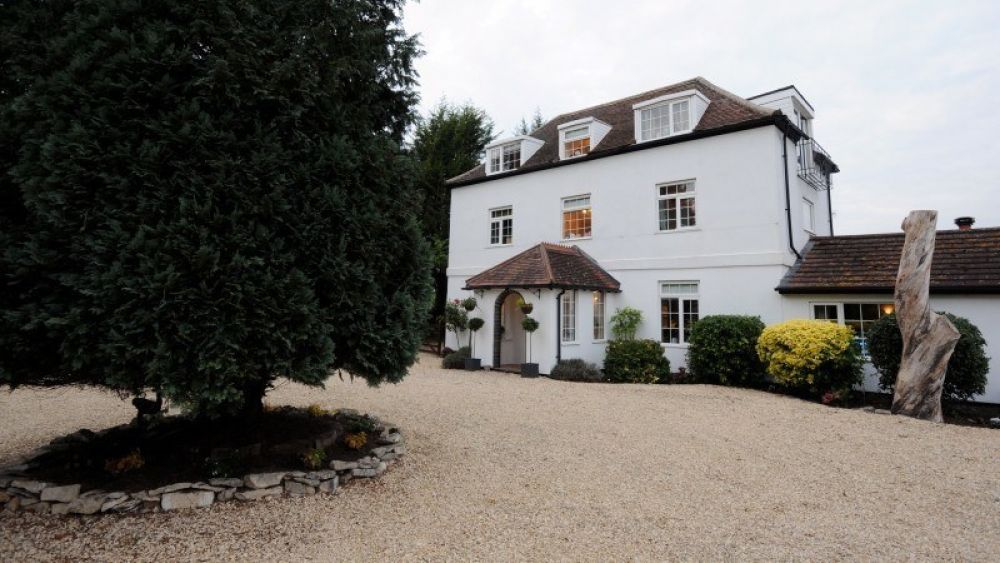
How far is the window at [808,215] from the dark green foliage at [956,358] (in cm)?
496

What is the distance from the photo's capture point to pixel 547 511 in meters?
4.09

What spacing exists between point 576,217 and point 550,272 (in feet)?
12.7

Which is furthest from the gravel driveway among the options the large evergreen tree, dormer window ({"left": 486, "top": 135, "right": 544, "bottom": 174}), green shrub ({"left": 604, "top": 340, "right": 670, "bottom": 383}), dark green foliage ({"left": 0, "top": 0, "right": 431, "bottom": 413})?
the large evergreen tree

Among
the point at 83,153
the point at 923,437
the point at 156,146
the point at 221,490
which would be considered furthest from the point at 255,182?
the point at 923,437

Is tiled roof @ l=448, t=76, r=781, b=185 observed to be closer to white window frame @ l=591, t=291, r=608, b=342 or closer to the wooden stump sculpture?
white window frame @ l=591, t=291, r=608, b=342

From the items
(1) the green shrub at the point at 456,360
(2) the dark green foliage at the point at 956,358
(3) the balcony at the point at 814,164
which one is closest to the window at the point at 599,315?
(1) the green shrub at the point at 456,360

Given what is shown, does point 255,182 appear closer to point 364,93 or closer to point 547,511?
point 364,93

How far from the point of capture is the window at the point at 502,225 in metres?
17.8

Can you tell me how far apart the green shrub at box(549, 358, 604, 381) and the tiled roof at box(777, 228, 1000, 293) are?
17.6 feet

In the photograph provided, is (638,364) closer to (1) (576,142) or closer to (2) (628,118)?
(1) (576,142)

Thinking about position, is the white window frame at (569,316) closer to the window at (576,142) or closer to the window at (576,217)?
the window at (576,217)

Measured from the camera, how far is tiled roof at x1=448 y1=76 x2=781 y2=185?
1345 centimetres

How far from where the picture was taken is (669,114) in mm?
14422

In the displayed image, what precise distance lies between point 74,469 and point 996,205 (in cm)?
2359
